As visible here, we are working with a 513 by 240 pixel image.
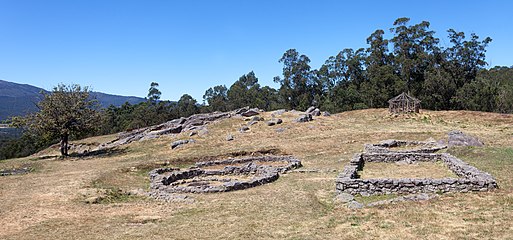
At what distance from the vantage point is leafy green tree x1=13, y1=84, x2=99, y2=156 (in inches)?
1492

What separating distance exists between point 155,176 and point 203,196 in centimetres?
685

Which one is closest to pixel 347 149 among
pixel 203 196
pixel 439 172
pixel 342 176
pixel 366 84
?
pixel 439 172

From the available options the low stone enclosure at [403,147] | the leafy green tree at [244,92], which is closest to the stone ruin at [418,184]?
the low stone enclosure at [403,147]

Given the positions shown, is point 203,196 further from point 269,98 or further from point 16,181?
point 269,98

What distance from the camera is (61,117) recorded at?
37.9 meters

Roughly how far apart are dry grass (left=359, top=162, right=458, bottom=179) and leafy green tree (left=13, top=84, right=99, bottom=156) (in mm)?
28293

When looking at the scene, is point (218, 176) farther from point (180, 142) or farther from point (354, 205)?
point (180, 142)

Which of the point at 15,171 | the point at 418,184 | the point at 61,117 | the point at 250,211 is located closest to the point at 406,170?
the point at 418,184

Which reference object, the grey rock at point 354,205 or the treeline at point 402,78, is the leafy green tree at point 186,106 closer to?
the treeline at point 402,78

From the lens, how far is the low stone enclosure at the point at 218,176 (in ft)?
67.0

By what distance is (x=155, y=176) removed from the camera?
81.6 feet

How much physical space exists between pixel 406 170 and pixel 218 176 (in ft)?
38.4

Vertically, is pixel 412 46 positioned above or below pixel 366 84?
above

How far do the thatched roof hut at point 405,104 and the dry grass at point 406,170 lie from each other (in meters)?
36.0
